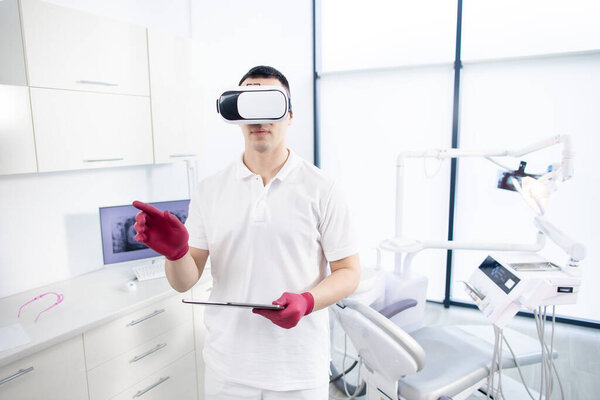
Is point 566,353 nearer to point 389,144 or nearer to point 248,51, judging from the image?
point 389,144

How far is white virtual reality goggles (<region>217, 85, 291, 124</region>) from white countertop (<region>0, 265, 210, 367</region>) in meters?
1.15

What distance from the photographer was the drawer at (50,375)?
4.29 feet

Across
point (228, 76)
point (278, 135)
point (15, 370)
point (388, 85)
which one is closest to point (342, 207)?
point (278, 135)

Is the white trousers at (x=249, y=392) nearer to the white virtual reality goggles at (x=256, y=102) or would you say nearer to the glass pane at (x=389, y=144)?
the white virtual reality goggles at (x=256, y=102)

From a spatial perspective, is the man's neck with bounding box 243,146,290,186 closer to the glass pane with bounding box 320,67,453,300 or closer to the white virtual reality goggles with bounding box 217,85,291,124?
the white virtual reality goggles with bounding box 217,85,291,124

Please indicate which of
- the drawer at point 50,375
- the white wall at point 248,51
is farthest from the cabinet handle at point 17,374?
the white wall at point 248,51

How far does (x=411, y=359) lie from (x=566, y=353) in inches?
77.8

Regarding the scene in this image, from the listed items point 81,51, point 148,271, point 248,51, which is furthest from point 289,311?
point 248,51

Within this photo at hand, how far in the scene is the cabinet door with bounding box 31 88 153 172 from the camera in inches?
63.2

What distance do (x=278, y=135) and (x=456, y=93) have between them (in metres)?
2.43

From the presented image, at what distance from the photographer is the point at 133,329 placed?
1697 millimetres

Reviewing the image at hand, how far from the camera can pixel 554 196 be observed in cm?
287

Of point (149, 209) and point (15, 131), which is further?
point (15, 131)

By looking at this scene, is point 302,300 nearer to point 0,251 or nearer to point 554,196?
point 0,251
